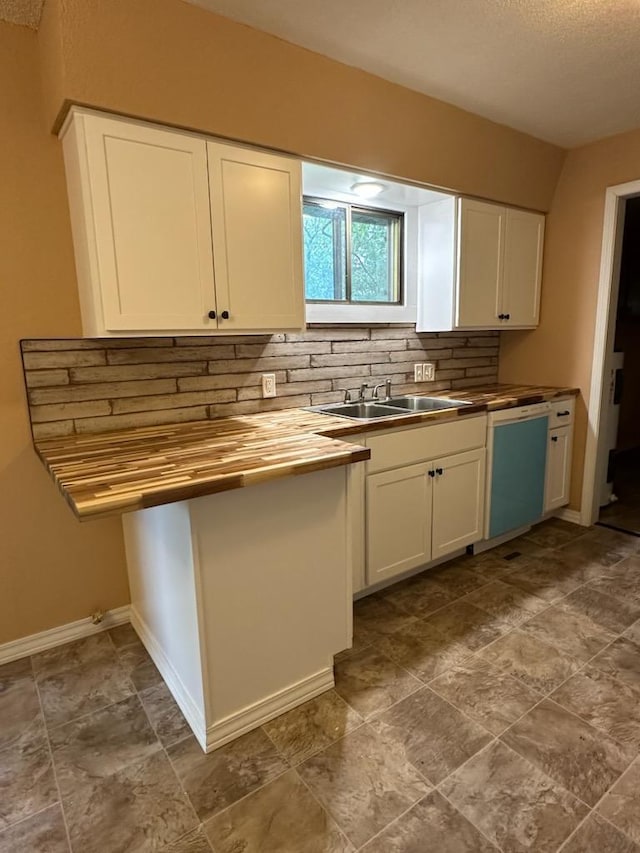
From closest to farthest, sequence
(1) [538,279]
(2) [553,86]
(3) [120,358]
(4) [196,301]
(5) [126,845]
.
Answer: (5) [126,845] → (4) [196,301] → (3) [120,358] → (2) [553,86] → (1) [538,279]

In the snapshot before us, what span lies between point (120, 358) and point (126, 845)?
5.52ft

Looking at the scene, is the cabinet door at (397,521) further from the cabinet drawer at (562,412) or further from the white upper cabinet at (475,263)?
the cabinet drawer at (562,412)

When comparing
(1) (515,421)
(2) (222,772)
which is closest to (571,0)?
(1) (515,421)

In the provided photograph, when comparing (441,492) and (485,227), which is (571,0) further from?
(441,492)

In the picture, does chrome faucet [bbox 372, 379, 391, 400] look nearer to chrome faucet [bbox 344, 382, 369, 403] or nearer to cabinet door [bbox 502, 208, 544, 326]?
chrome faucet [bbox 344, 382, 369, 403]

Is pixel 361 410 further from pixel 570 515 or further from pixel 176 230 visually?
pixel 570 515

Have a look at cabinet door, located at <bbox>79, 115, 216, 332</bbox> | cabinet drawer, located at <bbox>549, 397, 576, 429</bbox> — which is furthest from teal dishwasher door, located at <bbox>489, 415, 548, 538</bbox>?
cabinet door, located at <bbox>79, 115, 216, 332</bbox>

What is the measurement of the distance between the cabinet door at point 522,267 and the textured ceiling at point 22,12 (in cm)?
263

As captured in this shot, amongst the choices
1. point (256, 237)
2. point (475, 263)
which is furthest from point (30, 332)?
point (475, 263)

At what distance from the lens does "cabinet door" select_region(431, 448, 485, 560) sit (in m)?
2.60

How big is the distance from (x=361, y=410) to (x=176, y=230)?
1.38 metres

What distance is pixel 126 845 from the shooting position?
1.30 meters

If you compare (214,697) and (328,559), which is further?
(328,559)

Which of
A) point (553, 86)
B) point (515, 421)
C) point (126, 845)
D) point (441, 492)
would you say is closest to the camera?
point (126, 845)
